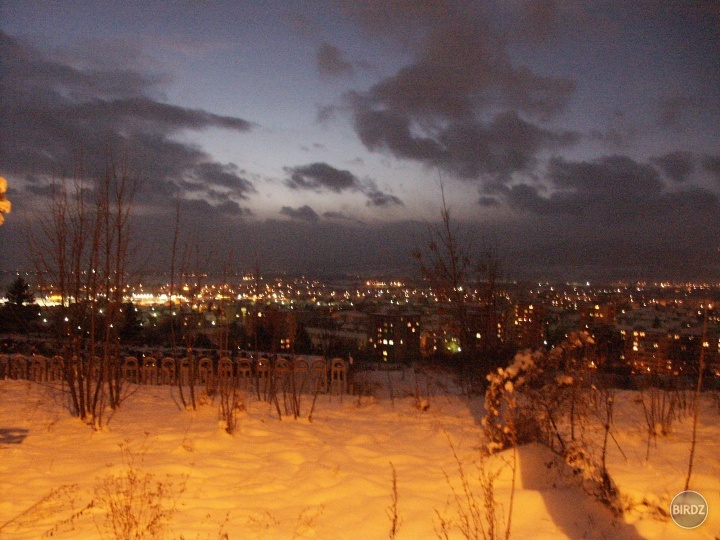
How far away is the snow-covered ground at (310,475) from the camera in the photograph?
393cm

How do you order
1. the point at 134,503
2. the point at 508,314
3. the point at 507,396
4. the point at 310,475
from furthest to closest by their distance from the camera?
the point at 508,314
the point at 507,396
the point at 310,475
the point at 134,503

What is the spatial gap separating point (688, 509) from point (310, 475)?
2.92 meters

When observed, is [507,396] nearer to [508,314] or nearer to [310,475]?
[310,475]

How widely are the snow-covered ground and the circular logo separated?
0.17ft

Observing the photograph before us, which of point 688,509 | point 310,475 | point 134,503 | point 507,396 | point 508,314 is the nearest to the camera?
point 688,509

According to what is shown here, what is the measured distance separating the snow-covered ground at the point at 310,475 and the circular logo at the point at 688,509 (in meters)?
0.05

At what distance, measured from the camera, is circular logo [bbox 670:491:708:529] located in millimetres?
3680

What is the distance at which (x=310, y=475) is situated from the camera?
5125mm

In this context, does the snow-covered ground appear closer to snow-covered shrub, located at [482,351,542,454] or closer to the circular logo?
the circular logo

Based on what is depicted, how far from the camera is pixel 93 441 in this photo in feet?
19.8

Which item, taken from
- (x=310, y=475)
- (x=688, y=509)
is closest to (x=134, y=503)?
(x=310, y=475)

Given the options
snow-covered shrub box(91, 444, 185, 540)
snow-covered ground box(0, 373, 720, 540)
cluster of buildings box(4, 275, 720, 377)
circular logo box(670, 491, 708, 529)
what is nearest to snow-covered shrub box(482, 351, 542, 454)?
snow-covered ground box(0, 373, 720, 540)

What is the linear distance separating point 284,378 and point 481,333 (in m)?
3.57

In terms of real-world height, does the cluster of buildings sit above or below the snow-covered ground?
above
